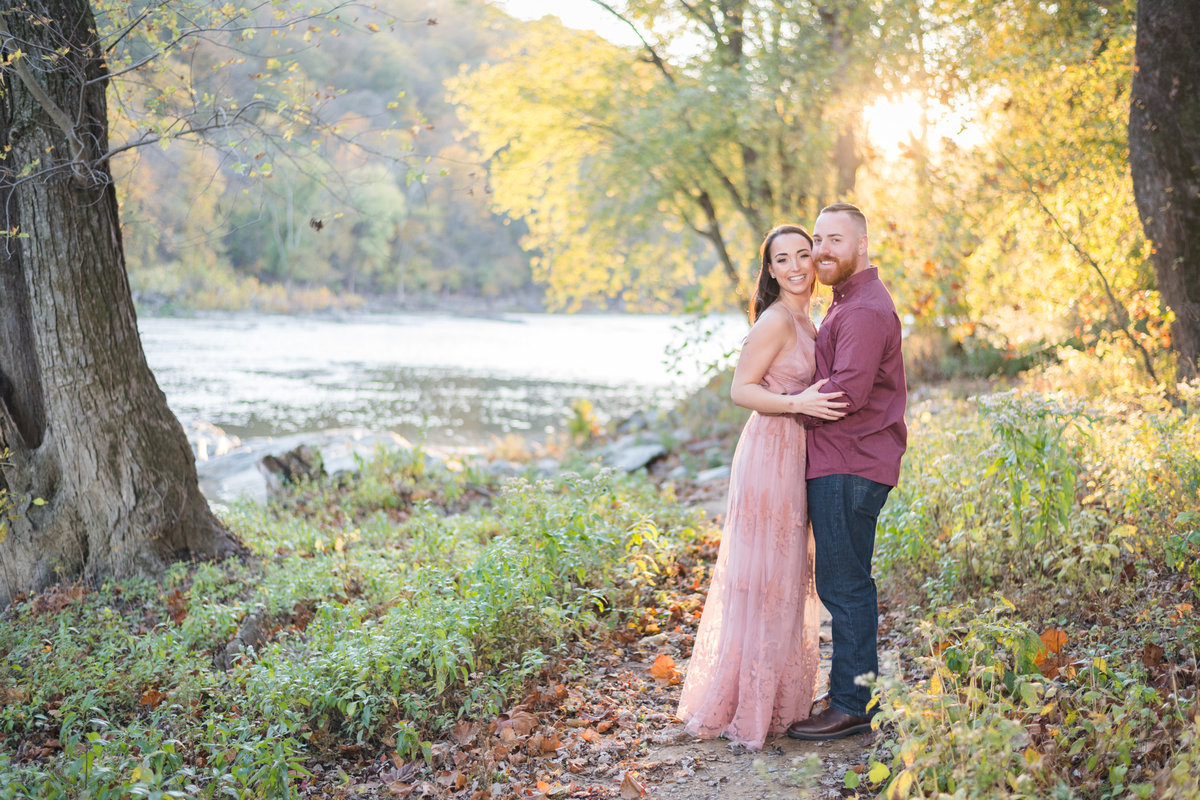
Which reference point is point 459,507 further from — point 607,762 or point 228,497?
point 607,762

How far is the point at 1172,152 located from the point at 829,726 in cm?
514

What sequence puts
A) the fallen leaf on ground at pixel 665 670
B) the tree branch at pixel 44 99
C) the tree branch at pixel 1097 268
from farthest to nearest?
the tree branch at pixel 1097 268 < the tree branch at pixel 44 99 < the fallen leaf on ground at pixel 665 670

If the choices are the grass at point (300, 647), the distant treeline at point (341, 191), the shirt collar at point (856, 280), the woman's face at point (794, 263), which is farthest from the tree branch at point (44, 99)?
the shirt collar at point (856, 280)

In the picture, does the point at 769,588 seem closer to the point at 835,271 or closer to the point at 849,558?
the point at 849,558

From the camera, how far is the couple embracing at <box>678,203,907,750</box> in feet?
10.9

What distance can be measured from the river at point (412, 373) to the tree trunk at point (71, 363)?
475 centimetres

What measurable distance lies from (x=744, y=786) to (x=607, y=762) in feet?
2.08

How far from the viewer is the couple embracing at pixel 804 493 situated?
3.32 metres

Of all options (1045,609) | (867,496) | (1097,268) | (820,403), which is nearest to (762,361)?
(820,403)

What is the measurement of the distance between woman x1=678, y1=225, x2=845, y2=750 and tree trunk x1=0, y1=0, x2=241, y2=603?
14.8 ft

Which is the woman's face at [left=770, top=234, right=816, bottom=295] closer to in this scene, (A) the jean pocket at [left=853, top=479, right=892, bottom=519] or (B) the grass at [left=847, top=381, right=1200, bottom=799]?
(A) the jean pocket at [left=853, top=479, right=892, bottom=519]

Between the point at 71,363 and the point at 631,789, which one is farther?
the point at 71,363

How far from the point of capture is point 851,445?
131 inches

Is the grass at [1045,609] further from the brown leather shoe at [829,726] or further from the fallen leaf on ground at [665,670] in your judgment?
the fallen leaf on ground at [665,670]
